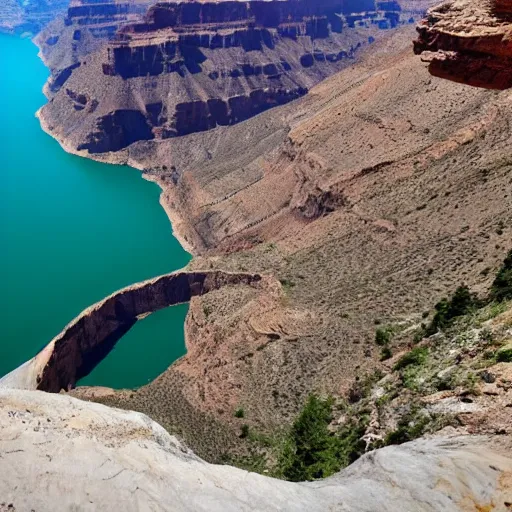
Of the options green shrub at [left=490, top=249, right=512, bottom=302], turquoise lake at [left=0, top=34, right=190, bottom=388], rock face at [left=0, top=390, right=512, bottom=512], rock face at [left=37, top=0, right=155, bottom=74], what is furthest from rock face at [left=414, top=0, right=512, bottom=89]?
rock face at [left=37, top=0, right=155, bottom=74]

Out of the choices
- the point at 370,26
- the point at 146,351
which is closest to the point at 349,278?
the point at 146,351

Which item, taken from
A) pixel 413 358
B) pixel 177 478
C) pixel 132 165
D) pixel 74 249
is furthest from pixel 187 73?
pixel 177 478

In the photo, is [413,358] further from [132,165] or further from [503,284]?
[132,165]

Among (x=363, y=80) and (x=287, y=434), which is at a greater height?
(x=363, y=80)

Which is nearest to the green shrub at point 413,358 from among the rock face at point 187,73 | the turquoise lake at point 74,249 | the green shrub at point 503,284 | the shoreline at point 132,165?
the green shrub at point 503,284

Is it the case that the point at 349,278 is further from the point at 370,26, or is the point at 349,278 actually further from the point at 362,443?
the point at 370,26

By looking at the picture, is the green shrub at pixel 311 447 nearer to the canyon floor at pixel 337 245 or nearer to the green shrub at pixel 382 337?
the canyon floor at pixel 337 245

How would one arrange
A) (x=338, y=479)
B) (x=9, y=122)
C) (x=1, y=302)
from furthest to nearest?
(x=9, y=122) → (x=1, y=302) → (x=338, y=479)

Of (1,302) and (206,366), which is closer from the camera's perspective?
(206,366)
